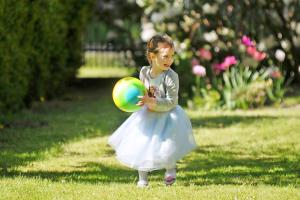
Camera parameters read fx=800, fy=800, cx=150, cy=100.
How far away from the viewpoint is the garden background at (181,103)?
6953 millimetres

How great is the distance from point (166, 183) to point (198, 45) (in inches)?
299

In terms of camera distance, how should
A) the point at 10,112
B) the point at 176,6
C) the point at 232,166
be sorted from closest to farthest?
the point at 232,166 → the point at 10,112 → the point at 176,6

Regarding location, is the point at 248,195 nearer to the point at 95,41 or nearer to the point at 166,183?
the point at 166,183

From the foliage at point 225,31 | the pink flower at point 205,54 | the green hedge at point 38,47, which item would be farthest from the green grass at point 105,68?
the pink flower at point 205,54

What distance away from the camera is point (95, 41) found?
67.5ft

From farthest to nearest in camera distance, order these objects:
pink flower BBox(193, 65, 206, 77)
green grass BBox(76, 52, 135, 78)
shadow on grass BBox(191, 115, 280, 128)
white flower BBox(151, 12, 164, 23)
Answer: green grass BBox(76, 52, 135, 78), white flower BBox(151, 12, 164, 23), pink flower BBox(193, 65, 206, 77), shadow on grass BBox(191, 115, 280, 128)

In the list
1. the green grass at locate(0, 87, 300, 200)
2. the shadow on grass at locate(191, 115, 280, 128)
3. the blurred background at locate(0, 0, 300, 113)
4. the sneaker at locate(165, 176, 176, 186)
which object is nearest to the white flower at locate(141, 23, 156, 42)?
the blurred background at locate(0, 0, 300, 113)

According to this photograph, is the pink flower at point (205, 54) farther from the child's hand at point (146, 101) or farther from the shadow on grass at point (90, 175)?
the child's hand at point (146, 101)

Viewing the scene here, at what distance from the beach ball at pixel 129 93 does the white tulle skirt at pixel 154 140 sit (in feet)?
0.60

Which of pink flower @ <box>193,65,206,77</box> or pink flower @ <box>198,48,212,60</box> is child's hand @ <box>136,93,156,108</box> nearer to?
pink flower @ <box>193,65,206,77</box>

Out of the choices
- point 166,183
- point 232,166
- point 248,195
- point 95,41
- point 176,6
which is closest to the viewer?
point 248,195

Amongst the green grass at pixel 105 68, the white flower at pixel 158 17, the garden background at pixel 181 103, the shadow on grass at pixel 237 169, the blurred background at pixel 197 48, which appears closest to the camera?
the garden background at pixel 181 103

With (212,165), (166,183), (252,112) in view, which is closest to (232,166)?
(212,165)

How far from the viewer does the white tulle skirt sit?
639cm
